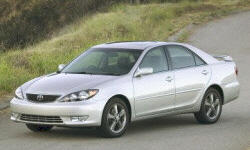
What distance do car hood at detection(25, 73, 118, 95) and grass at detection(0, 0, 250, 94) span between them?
4758mm

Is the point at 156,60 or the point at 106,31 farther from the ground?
the point at 156,60

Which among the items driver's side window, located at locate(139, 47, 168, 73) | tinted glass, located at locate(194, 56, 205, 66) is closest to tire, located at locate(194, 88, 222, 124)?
tinted glass, located at locate(194, 56, 205, 66)

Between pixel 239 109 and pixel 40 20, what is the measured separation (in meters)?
23.8

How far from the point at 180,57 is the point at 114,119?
6.96ft

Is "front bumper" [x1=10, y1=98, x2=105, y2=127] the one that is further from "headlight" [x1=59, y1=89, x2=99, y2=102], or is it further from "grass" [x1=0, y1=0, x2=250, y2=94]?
"grass" [x1=0, y1=0, x2=250, y2=94]

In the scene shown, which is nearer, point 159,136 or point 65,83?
point 65,83

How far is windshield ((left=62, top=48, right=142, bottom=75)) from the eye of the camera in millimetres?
12594

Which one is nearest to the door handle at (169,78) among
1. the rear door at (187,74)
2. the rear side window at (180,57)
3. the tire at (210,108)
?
the rear door at (187,74)

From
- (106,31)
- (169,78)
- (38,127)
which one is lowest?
(106,31)

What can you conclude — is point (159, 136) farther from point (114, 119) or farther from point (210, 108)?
point (210, 108)

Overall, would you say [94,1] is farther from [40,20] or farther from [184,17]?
[184,17]

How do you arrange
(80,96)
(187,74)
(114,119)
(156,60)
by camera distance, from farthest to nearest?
(187,74) < (156,60) < (114,119) < (80,96)

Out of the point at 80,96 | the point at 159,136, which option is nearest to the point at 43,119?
the point at 80,96

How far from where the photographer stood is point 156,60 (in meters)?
13.0
